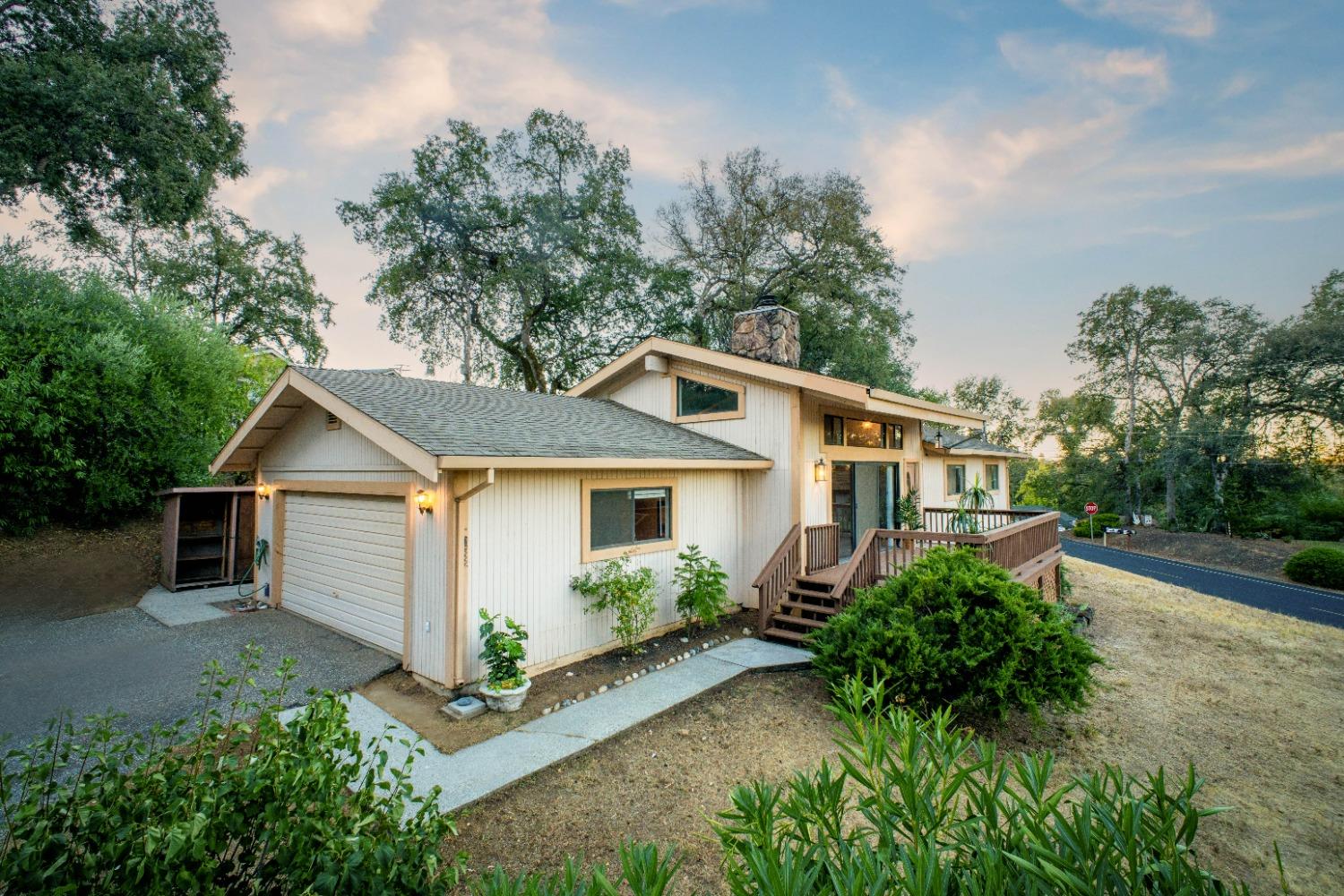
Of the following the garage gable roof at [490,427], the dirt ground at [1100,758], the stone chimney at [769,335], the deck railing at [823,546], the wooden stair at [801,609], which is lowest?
the dirt ground at [1100,758]

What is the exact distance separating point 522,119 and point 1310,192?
2317cm

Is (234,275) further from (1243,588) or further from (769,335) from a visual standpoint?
(1243,588)

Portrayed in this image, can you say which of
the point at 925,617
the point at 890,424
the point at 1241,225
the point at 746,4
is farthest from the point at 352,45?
the point at 1241,225

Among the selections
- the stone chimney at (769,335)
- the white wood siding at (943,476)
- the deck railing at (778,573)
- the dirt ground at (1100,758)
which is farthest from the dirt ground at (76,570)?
the white wood siding at (943,476)

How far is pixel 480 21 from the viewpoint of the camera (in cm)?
992

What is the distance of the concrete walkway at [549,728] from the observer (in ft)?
14.2

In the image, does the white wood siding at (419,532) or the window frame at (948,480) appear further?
the window frame at (948,480)

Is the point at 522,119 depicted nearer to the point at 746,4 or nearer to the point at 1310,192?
the point at 746,4

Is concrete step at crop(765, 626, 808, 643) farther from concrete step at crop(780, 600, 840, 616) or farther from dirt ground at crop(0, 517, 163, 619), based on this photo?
dirt ground at crop(0, 517, 163, 619)

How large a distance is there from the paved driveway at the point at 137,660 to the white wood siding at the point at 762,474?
203 inches

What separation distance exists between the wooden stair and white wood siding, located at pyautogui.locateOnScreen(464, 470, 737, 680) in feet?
5.93

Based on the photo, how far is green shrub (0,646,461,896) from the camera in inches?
63.7

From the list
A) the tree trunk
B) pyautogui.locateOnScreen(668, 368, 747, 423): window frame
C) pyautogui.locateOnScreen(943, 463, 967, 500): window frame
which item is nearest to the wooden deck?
pyautogui.locateOnScreen(668, 368, 747, 423): window frame

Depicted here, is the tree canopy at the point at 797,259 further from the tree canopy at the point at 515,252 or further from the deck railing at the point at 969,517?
the deck railing at the point at 969,517
